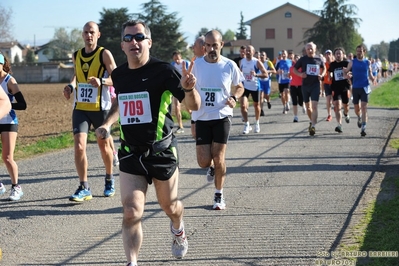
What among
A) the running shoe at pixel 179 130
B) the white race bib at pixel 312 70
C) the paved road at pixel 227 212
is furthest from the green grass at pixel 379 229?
the running shoe at pixel 179 130

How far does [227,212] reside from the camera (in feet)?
24.4

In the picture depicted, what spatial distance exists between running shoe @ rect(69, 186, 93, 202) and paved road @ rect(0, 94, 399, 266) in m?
0.10

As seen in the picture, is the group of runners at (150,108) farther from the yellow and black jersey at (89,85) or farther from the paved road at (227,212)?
the paved road at (227,212)

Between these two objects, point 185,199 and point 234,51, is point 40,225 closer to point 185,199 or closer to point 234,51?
point 185,199

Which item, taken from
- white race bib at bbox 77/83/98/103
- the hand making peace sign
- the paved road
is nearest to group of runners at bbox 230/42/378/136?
the paved road

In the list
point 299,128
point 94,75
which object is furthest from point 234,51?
point 94,75

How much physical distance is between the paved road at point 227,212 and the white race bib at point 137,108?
1305 millimetres

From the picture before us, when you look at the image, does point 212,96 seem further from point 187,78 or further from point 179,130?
point 179,130

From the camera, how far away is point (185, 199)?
26.9ft

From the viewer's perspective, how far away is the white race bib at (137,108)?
17.1 feet

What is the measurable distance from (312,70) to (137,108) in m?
10.7

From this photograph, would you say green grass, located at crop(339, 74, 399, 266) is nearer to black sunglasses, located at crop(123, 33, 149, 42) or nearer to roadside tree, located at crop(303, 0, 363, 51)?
black sunglasses, located at crop(123, 33, 149, 42)

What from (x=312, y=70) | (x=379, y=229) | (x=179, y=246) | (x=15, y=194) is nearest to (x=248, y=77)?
(x=312, y=70)

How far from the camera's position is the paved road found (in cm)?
583
